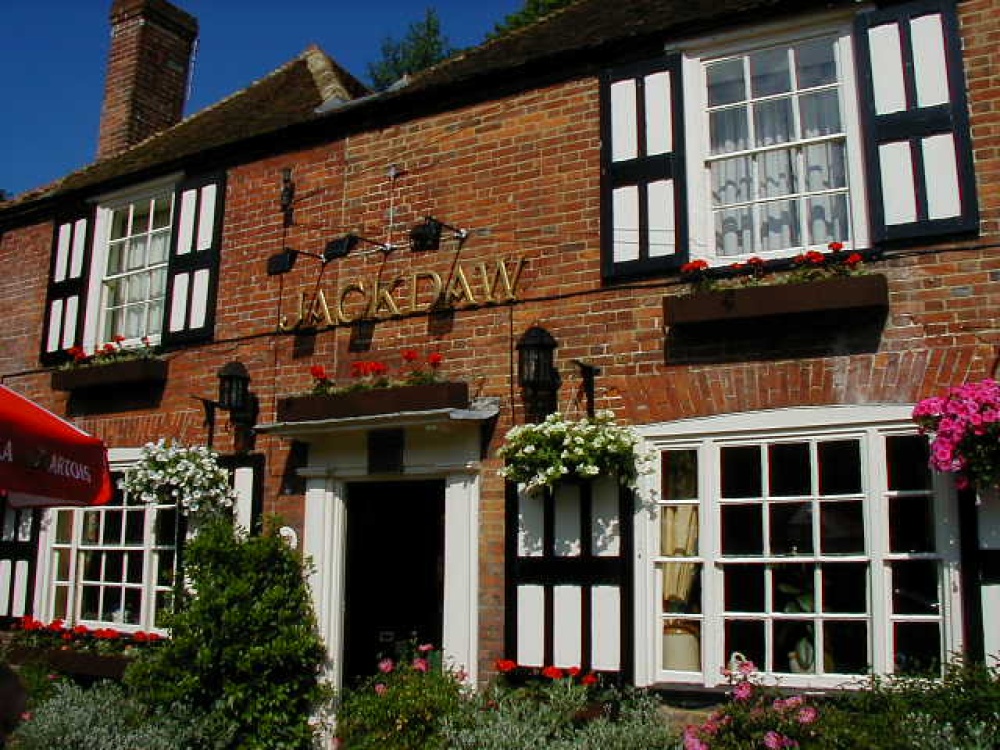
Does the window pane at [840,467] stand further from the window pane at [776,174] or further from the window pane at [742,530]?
the window pane at [776,174]

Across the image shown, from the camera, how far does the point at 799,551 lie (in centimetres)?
621

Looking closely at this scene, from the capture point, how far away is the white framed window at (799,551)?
19.2 feet

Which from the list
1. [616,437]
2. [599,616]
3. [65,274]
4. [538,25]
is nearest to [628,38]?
[538,25]

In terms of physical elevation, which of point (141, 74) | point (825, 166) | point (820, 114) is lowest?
point (825, 166)

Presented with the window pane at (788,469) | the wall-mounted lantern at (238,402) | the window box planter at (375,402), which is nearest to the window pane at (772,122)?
the window pane at (788,469)

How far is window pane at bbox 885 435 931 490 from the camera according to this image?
597cm

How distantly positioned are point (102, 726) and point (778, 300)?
5623mm

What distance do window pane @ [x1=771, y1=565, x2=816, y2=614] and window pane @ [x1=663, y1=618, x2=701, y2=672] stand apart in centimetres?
56

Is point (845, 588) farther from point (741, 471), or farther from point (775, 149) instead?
point (775, 149)

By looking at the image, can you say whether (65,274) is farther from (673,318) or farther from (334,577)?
(673,318)

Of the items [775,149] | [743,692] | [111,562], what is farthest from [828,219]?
[111,562]

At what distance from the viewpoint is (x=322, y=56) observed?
11.6 metres

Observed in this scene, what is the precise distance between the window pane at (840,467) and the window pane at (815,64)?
2.54 meters

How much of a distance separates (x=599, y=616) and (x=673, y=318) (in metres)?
2.06
